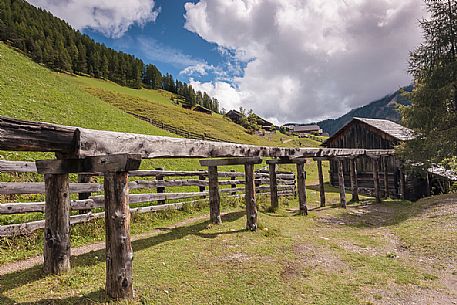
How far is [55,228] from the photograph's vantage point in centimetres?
533

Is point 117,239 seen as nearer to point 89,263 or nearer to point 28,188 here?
point 89,263

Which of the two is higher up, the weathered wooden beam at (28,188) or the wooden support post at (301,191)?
the weathered wooden beam at (28,188)

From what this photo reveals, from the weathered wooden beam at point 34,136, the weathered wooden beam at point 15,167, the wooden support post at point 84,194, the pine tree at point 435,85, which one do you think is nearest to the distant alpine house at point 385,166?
the pine tree at point 435,85

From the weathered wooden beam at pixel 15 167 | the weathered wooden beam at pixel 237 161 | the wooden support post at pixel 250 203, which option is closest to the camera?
the weathered wooden beam at pixel 15 167

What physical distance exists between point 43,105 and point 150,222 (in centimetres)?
1574

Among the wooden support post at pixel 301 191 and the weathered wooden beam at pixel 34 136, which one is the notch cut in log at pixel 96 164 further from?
the wooden support post at pixel 301 191

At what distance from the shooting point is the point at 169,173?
11.9 m

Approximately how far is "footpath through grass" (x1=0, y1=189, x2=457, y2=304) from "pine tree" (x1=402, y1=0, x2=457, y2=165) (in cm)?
807

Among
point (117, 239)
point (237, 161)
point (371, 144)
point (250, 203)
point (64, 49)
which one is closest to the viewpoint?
point (117, 239)

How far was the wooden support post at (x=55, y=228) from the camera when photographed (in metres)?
5.28

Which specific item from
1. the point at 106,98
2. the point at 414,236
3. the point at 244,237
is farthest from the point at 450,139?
the point at 106,98

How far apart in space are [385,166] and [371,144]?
3.98m

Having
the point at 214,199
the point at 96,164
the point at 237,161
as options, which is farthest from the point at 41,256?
the point at 237,161

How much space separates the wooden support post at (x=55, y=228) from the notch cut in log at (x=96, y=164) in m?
0.29
